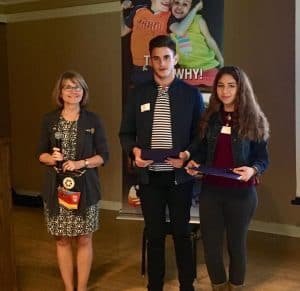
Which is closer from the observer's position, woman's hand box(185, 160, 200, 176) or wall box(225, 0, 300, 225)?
woman's hand box(185, 160, 200, 176)

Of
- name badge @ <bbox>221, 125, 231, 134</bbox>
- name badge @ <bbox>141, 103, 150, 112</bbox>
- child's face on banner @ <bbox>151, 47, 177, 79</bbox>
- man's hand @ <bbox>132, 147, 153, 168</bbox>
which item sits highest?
child's face on banner @ <bbox>151, 47, 177, 79</bbox>

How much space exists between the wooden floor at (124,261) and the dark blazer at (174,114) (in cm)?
Answer: 94

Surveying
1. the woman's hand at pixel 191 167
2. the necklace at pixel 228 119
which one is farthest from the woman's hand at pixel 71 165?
the necklace at pixel 228 119

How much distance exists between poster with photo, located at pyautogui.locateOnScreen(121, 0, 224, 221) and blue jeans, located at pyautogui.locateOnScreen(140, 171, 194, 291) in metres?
0.65

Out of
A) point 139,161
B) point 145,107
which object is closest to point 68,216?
point 139,161

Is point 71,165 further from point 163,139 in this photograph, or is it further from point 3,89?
point 3,89

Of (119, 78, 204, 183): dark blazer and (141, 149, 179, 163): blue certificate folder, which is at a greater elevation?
(119, 78, 204, 183): dark blazer

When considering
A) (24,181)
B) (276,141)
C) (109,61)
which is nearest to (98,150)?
(276,141)

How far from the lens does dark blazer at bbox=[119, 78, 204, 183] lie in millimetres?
2539

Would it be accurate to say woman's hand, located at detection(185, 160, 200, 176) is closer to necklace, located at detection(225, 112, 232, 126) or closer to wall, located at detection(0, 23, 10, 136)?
necklace, located at detection(225, 112, 232, 126)

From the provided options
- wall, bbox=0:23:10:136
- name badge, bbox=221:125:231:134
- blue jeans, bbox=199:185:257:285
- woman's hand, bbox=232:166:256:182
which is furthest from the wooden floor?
wall, bbox=0:23:10:136

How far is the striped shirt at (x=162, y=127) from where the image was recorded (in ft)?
8.36

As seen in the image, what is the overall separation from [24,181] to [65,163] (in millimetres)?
3216

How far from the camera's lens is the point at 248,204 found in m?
2.45
